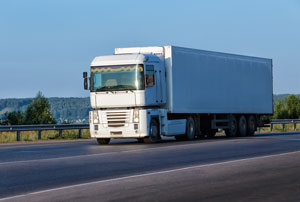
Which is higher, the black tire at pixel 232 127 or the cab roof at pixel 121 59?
the cab roof at pixel 121 59

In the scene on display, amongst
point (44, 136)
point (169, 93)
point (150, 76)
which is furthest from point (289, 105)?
point (150, 76)

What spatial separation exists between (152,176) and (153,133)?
44.3 ft

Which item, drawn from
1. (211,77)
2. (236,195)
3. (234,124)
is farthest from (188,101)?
(236,195)

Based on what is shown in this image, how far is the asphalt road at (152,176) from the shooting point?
35.4 ft

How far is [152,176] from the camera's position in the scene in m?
13.7

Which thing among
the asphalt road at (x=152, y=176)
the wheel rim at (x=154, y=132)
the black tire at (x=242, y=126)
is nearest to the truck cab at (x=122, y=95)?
the wheel rim at (x=154, y=132)

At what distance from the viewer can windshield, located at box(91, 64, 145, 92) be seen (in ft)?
86.3

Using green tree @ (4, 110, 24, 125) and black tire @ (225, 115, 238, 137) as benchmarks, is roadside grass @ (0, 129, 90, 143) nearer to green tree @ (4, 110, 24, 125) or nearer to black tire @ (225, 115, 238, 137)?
black tire @ (225, 115, 238, 137)

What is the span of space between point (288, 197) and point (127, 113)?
646 inches

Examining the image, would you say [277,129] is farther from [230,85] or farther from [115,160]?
[115,160]

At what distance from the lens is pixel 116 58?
26.8 metres

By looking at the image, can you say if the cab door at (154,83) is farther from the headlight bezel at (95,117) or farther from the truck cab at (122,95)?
the headlight bezel at (95,117)

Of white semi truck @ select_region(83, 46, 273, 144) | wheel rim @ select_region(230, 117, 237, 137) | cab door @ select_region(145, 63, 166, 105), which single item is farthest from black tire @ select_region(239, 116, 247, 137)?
cab door @ select_region(145, 63, 166, 105)

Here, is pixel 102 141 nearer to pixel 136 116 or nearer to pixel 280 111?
pixel 136 116
